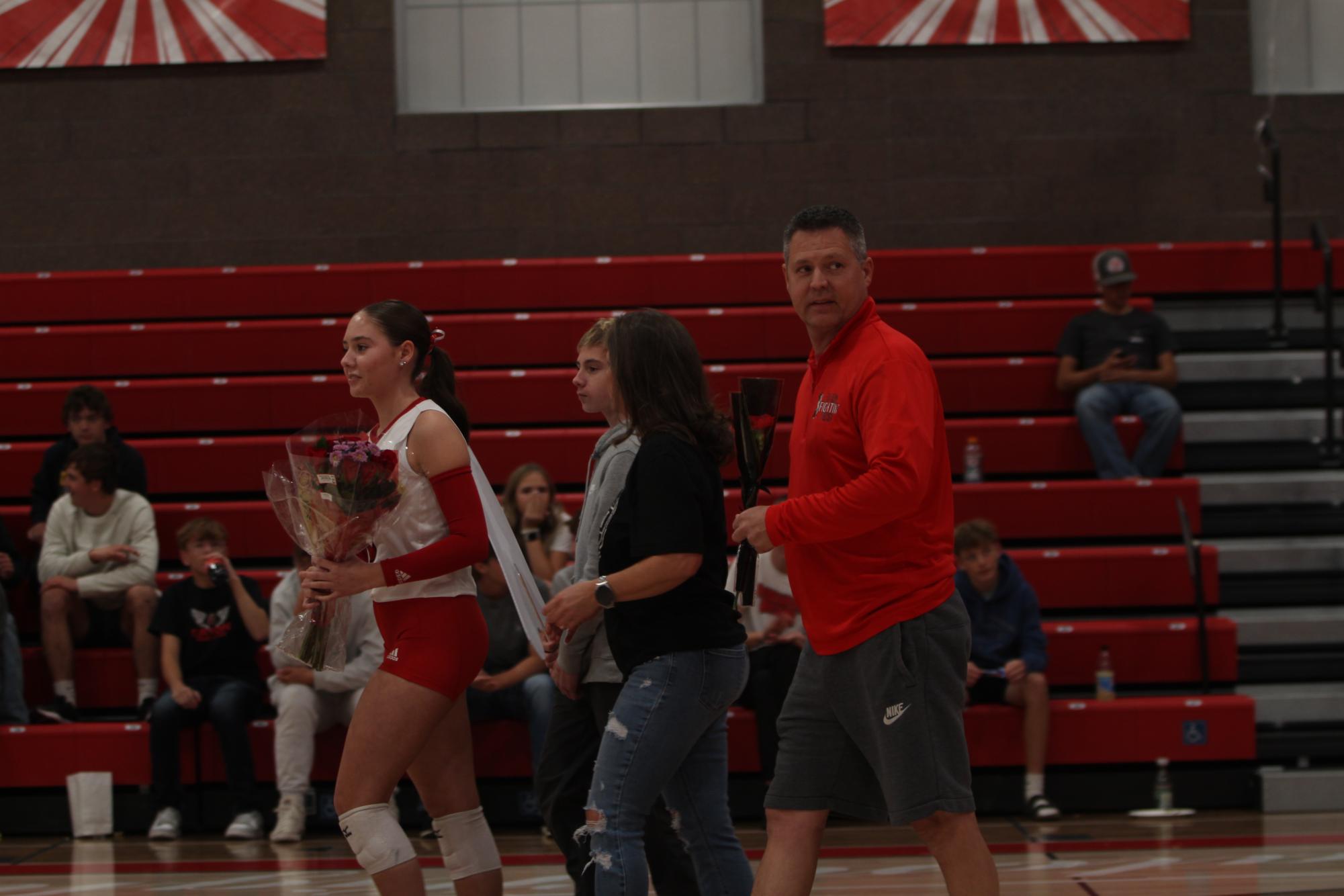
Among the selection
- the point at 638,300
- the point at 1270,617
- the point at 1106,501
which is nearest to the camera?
the point at 1270,617

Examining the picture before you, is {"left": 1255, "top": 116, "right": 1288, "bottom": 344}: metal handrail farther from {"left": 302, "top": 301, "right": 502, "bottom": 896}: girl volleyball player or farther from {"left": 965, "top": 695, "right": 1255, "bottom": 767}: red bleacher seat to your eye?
{"left": 302, "top": 301, "right": 502, "bottom": 896}: girl volleyball player

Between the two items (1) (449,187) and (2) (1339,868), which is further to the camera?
(1) (449,187)

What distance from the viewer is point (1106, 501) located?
7.18 metres

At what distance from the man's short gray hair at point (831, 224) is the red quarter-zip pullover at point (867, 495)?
124mm

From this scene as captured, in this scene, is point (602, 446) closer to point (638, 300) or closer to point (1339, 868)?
point (1339, 868)

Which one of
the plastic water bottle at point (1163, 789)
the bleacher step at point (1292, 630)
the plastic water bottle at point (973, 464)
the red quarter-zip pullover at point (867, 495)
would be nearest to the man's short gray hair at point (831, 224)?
the red quarter-zip pullover at point (867, 495)

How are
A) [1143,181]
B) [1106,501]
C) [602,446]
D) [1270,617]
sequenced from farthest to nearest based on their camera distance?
[1143,181], [1106,501], [1270,617], [602,446]

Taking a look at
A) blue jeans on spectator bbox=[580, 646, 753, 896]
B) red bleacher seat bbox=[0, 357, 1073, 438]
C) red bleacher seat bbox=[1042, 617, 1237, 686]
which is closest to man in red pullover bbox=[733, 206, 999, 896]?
blue jeans on spectator bbox=[580, 646, 753, 896]

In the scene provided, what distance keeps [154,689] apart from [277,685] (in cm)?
67

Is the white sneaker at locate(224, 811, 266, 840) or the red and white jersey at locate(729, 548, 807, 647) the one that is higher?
the red and white jersey at locate(729, 548, 807, 647)

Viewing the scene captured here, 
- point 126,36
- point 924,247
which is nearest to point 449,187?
point 126,36

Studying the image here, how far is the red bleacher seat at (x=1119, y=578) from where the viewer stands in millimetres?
6832

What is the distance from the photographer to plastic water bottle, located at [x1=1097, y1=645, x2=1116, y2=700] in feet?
20.5

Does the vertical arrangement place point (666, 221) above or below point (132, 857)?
above
